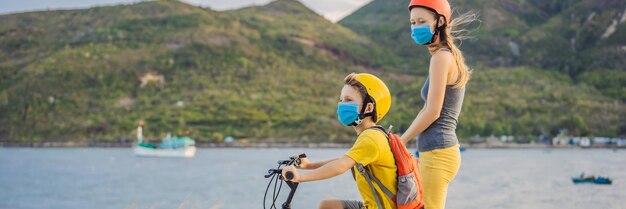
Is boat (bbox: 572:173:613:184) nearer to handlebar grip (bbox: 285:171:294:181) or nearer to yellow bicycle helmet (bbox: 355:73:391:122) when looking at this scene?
yellow bicycle helmet (bbox: 355:73:391:122)

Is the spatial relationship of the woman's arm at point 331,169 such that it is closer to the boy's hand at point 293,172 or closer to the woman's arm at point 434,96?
the boy's hand at point 293,172

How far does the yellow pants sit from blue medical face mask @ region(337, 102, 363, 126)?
0.67 m

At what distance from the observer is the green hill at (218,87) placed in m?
148

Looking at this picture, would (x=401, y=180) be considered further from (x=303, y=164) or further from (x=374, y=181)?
(x=303, y=164)

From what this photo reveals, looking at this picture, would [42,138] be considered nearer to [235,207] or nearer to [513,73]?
[513,73]

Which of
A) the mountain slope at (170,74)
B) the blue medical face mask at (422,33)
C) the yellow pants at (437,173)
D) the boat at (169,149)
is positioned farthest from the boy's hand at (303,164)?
the mountain slope at (170,74)

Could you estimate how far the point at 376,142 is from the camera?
4652 millimetres

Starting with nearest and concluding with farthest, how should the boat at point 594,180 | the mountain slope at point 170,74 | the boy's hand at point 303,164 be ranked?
1. the boy's hand at point 303,164
2. the boat at point 594,180
3. the mountain slope at point 170,74

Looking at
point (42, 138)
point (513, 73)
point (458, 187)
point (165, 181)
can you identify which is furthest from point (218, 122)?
point (458, 187)

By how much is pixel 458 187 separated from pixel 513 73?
116 m

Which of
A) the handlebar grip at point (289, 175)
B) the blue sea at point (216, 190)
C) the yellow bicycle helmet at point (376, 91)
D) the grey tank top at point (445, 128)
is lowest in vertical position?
the blue sea at point (216, 190)

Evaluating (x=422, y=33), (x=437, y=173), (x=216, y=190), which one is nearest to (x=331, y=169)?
(x=437, y=173)

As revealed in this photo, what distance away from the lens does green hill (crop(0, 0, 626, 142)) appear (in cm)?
14838

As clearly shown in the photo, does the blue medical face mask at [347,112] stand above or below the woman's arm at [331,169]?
above
